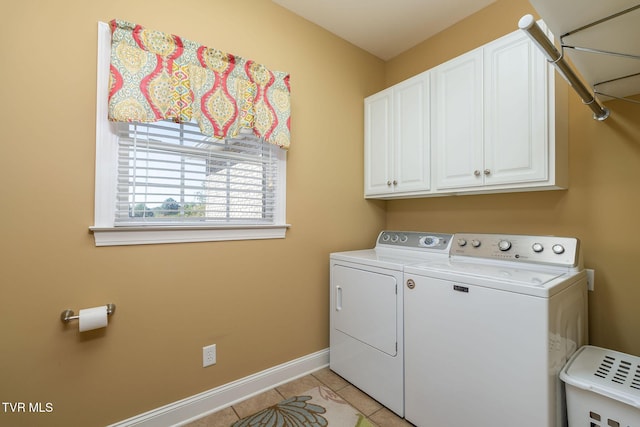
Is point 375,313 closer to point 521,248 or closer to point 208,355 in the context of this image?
point 521,248

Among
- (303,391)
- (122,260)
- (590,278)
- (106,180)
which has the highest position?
(106,180)

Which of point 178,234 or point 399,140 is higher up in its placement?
point 399,140

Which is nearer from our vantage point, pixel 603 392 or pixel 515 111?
pixel 603 392

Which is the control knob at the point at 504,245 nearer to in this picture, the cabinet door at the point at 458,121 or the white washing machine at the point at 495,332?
the white washing machine at the point at 495,332

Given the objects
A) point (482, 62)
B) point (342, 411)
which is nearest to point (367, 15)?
point (482, 62)

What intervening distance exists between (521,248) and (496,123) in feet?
2.45

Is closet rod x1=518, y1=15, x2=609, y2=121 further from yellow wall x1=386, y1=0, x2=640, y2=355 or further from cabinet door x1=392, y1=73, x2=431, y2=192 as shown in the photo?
cabinet door x1=392, y1=73, x2=431, y2=192

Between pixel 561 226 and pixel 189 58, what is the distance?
2.42m

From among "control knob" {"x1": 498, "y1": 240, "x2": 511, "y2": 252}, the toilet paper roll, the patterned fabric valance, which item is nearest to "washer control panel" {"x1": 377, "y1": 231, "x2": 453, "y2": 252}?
"control knob" {"x1": 498, "y1": 240, "x2": 511, "y2": 252}

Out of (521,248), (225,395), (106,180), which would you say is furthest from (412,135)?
(225,395)

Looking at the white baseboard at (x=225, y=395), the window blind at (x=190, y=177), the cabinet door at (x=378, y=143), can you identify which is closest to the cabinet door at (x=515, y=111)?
the cabinet door at (x=378, y=143)

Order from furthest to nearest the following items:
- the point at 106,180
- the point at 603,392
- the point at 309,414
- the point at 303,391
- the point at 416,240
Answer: the point at 416,240
the point at 303,391
the point at 309,414
the point at 106,180
the point at 603,392

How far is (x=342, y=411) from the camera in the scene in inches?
68.4

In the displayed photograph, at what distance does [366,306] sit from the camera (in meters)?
1.90
